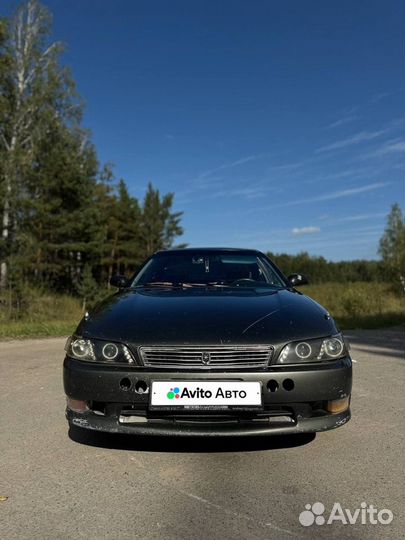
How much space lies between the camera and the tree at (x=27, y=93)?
19000 millimetres

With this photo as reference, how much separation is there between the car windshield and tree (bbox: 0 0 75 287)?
15391 millimetres

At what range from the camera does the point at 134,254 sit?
42156 mm

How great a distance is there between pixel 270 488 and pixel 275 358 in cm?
70

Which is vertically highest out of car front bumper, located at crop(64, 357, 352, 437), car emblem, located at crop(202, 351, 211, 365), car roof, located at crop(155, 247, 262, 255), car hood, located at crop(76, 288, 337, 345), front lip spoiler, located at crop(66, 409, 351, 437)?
car roof, located at crop(155, 247, 262, 255)

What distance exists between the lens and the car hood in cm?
281

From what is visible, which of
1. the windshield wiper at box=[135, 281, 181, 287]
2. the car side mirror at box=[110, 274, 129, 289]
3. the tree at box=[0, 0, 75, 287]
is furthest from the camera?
the tree at box=[0, 0, 75, 287]

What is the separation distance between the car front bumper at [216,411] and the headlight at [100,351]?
2.4 inches

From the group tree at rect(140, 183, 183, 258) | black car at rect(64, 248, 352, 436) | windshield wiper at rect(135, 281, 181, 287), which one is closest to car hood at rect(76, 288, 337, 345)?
black car at rect(64, 248, 352, 436)

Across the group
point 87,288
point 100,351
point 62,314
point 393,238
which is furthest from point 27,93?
point 393,238

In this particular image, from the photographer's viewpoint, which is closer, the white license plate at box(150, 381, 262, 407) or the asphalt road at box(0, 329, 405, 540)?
the asphalt road at box(0, 329, 405, 540)

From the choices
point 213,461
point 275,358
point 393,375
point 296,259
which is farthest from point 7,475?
point 296,259

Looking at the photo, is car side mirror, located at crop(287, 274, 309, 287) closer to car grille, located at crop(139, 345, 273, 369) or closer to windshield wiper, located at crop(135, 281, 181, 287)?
windshield wiper, located at crop(135, 281, 181, 287)

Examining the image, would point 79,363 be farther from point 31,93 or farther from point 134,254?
point 134,254

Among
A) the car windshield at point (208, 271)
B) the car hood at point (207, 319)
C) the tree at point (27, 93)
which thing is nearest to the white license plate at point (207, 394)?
→ the car hood at point (207, 319)
